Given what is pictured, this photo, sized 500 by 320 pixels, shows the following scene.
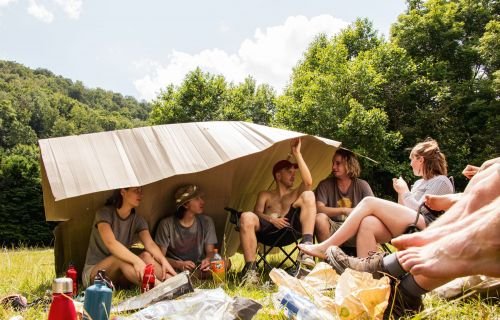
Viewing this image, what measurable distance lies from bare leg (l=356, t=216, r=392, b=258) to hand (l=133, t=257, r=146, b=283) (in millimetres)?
1489

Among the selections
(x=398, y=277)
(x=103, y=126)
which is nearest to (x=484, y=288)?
(x=398, y=277)

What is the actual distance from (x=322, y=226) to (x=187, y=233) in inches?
44.9

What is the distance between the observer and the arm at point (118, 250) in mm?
3232

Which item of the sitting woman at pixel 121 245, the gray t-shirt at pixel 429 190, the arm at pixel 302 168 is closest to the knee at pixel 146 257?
the sitting woman at pixel 121 245

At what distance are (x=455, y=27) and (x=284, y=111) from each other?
671 cm

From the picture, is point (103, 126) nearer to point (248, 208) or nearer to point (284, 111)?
point (284, 111)

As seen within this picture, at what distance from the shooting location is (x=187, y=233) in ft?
12.8

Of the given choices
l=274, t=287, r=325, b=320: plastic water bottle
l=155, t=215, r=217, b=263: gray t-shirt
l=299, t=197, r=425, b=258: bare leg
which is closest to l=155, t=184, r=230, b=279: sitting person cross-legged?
l=155, t=215, r=217, b=263: gray t-shirt

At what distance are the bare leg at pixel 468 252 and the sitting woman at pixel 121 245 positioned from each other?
2.20m

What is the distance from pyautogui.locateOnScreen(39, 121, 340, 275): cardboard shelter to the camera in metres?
3.10

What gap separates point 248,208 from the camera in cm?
467

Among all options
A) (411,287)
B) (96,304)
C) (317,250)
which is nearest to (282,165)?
(317,250)

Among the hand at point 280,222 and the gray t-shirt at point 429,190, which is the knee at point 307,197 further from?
the gray t-shirt at point 429,190

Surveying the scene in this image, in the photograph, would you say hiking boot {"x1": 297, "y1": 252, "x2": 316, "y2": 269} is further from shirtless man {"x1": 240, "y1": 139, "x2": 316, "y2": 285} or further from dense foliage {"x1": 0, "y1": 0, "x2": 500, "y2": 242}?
dense foliage {"x1": 0, "y1": 0, "x2": 500, "y2": 242}
